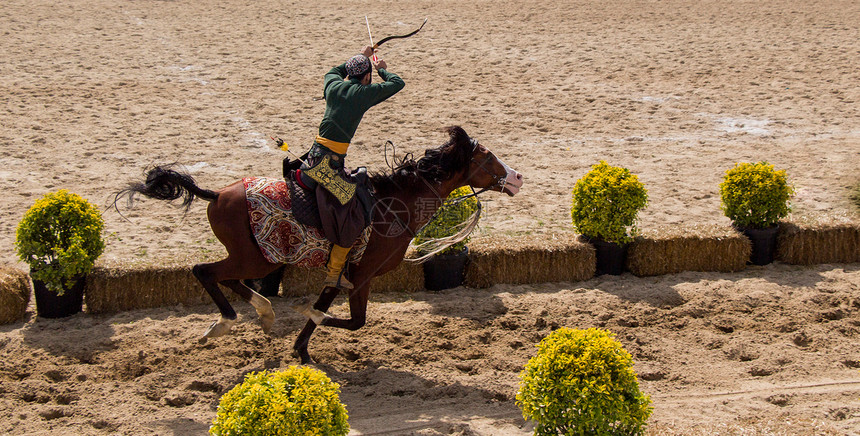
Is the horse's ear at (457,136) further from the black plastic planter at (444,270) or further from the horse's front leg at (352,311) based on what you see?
the black plastic planter at (444,270)

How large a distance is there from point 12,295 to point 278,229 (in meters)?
3.02

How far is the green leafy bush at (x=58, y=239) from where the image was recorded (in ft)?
25.5

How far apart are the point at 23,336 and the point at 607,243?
636 cm

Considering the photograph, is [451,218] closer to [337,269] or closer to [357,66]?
[337,269]

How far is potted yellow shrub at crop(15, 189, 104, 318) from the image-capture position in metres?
7.77

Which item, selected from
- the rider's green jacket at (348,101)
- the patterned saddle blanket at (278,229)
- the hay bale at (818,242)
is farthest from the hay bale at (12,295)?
the hay bale at (818,242)

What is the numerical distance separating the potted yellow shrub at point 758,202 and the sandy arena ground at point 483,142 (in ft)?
1.73

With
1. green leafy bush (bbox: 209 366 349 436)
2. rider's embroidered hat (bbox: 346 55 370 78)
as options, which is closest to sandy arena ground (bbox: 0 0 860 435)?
green leafy bush (bbox: 209 366 349 436)

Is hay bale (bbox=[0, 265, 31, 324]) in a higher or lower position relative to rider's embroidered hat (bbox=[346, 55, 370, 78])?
lower

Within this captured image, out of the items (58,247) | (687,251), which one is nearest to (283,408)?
(58,247)

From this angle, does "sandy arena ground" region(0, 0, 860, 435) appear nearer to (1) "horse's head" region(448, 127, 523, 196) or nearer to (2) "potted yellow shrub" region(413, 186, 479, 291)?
(2) "potted yellow shrub" region(413, 186, 479, 291)

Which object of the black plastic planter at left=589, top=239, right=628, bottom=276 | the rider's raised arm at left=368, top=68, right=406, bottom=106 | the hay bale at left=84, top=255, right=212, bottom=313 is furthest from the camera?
the black plastic planter at left=589, top=239, right=628, bottom=276

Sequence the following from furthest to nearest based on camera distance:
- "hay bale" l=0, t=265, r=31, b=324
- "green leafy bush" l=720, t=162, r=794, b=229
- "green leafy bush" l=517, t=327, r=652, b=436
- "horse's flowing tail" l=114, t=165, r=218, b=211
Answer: "green leafy bush" l=720, t=162, r=794, b=229 < "hay bale" l=0, t=265, r=31, b=324 < "horse's flowing tail" l=114, t=165, r=218, b=211 < "green leafy bush" l=517, t=327, r=652, b=436

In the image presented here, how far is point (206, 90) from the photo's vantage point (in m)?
14.9
